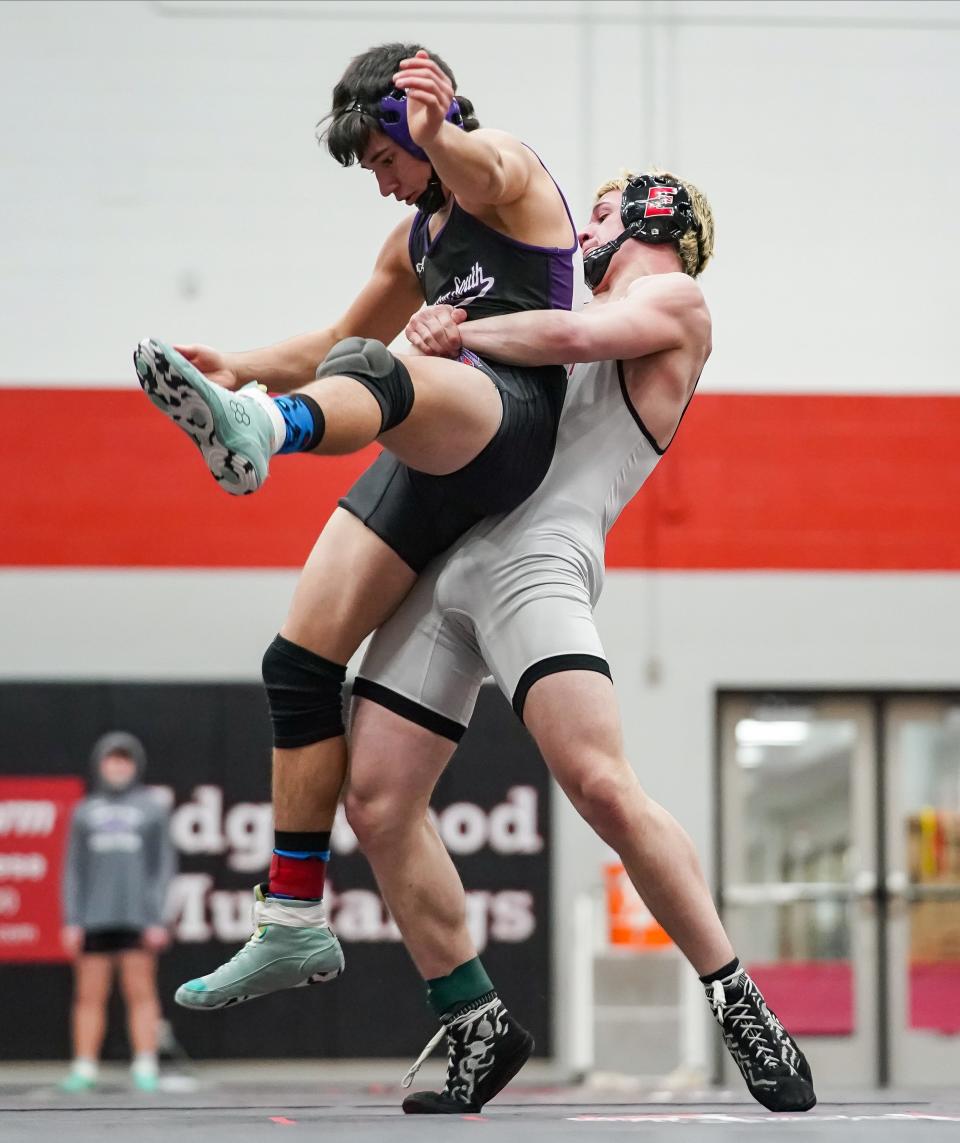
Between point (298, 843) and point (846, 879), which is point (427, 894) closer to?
point (298, 843)

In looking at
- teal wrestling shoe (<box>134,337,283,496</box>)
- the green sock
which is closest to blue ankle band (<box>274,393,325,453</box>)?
teal wrestling shoe (<box>134,337,283,496</box>)

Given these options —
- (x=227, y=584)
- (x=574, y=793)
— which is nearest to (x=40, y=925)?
(x=227, y=584)

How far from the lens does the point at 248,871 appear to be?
6.89 metres

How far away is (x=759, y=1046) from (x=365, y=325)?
1.30 metres

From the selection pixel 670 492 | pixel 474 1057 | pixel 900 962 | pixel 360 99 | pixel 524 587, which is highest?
pixel 670 492

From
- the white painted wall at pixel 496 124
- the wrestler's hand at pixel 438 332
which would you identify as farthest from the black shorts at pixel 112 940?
the wrestler's hand at pixel 438 332

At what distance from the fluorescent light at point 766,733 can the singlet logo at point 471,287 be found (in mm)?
5202

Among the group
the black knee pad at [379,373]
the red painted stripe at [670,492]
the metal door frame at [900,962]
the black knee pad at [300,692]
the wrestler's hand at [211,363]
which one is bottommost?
the metal door frame at [900,962]

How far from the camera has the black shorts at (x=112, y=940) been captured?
6.49m

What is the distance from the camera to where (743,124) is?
7387 mm

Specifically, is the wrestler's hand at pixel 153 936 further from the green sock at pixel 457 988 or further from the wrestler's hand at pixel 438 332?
the wrestler's hand at pixel 438 332

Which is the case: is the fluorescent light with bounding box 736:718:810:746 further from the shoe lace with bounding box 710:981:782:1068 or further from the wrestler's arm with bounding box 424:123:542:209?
the wrestler's arm with bounding box 424:123:542:209

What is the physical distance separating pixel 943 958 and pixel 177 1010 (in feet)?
11.0

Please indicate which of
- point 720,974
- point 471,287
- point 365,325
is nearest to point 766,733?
point 365,325
